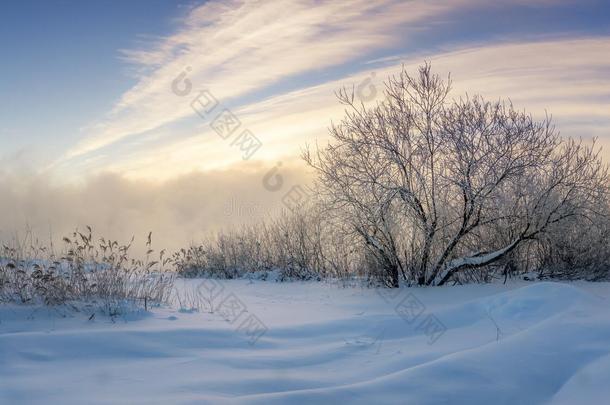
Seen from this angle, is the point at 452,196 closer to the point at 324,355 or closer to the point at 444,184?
the point at 444,184

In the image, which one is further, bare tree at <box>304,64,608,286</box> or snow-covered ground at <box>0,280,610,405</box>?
bare tree at <box>304,64,608,286</box>

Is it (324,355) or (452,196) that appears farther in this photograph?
(452,196)

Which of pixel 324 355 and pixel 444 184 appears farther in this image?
pixel 444 184

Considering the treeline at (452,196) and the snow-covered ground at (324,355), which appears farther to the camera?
the treeline at (452,196)

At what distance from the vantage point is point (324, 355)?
16.6ft

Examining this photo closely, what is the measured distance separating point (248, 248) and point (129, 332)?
10.9 m

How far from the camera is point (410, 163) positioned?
33.4 feet

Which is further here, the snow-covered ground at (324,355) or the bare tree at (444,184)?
the bare tree at (444,184)

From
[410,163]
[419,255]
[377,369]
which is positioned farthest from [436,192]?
[377,369]

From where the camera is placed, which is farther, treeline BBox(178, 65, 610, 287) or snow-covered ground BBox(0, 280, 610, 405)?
treeline BBox(178, 65, 610, 287)

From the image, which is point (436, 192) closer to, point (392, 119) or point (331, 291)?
point (392, 119)

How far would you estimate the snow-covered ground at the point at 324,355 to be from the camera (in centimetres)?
362

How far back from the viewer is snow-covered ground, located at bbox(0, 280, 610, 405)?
11.9 ft

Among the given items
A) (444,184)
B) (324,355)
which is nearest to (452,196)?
(444,184)
